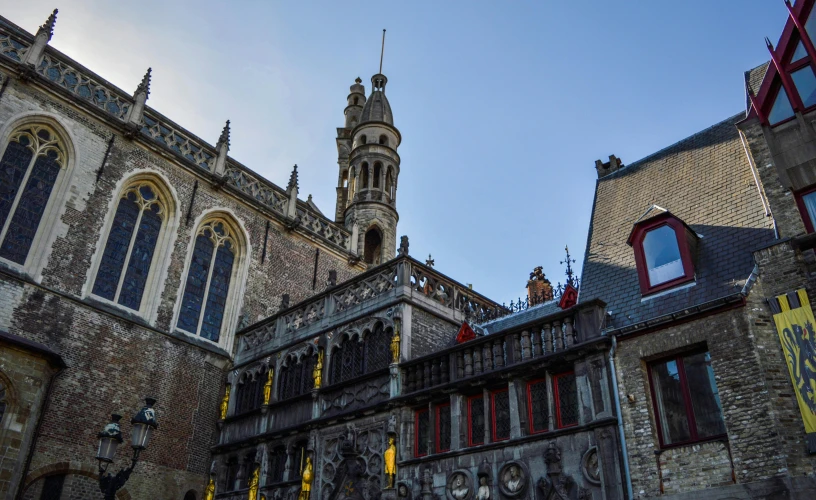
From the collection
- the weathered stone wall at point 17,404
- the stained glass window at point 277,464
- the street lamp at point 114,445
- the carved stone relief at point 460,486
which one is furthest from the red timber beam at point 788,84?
the weathered stone wall at point 17,404

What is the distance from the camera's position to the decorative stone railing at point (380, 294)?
16.6m

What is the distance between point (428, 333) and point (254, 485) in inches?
245

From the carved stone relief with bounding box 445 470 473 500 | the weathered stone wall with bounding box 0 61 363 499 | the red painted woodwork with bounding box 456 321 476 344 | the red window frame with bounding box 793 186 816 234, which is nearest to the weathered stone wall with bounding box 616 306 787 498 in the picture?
the red window frame with bounding box 793 186 816 234

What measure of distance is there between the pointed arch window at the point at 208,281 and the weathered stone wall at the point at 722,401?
1442cm

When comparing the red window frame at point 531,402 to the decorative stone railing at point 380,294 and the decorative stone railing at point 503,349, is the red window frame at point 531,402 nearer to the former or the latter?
the decorative stone railing at point 503,349

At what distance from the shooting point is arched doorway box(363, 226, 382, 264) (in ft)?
94.0

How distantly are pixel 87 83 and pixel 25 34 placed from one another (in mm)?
2128

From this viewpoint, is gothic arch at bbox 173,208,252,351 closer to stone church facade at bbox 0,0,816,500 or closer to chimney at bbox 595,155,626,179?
stone church facade at bbox 0,0,816,500

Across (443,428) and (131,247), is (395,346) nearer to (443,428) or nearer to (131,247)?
(443,428)

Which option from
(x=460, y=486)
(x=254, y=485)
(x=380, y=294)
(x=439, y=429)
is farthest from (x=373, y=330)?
(x=254, y=485)

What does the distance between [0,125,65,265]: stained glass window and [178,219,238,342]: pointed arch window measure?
483 centimetres

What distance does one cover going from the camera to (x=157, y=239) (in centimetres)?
2159

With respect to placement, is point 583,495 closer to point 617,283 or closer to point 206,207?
point 617,283

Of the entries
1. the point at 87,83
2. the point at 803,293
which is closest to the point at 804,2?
the point at 803,293
